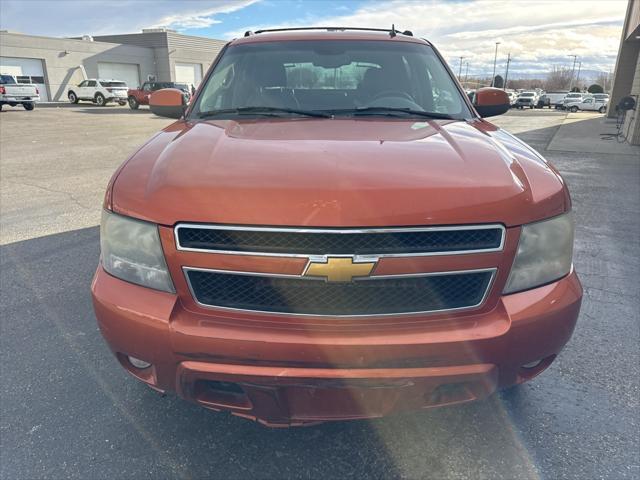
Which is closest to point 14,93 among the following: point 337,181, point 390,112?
point 390,112

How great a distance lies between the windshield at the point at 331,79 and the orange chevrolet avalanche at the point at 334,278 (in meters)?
1.02

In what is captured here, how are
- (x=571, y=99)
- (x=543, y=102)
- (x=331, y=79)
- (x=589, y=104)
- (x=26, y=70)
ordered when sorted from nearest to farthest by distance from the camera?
1. (x=331, y=79)
2. (x=26, y=70)
3. (x=589, y=104)
4. (x=571, y=99)
5. (x=543, y=102)

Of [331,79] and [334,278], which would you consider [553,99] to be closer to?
[331,79]

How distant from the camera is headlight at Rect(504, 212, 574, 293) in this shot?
1692mm

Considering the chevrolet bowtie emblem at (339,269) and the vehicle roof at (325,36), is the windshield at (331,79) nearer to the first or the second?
the vehicle roof at (325,36)

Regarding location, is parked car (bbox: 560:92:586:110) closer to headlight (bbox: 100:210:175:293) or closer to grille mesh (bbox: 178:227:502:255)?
grille mesh (bbox: 178:227:502:255)

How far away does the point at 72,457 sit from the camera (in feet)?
6.55

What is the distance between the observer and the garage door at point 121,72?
39844 mm

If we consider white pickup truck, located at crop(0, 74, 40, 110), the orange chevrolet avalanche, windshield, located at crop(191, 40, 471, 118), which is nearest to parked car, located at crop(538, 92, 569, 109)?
white pickup truck, located at crop(0, 74, 40, 110)

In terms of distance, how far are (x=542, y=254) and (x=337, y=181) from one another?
0.84 metres

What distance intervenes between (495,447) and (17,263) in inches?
159

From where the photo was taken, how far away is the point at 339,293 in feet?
5.34

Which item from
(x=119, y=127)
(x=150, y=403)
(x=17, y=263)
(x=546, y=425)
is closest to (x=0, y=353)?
(x=150, y=403)

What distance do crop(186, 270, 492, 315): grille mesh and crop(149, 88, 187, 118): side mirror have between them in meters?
2.11
